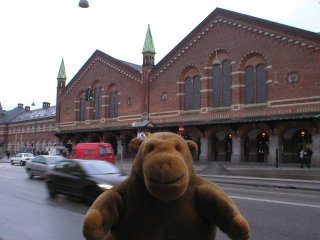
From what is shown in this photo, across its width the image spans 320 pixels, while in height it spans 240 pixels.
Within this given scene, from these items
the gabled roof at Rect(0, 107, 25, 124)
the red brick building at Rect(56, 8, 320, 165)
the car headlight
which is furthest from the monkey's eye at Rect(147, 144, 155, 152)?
the gabled roof at Rect(0, 107, 25, 124)

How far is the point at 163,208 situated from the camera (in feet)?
8.71

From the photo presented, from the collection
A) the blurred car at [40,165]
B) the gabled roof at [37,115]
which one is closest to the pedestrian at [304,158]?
the blurred car at [40,165]

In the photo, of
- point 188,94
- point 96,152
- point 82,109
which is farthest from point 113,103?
point 96,152

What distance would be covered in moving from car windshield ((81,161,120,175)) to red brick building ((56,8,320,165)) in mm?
16379

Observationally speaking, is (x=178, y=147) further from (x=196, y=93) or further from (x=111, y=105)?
(x=111, y=105)

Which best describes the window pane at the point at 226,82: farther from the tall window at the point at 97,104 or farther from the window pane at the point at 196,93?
the tall window at the point at 97,104

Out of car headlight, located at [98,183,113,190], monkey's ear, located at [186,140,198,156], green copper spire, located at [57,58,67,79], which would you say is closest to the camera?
monkey's ear, located at [186,140,198,156]

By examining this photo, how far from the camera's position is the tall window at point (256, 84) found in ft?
113

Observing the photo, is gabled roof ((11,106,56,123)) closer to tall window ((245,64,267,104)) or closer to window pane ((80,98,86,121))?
window pane ((80,98,86,121))

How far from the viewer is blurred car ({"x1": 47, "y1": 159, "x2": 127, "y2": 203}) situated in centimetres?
1160

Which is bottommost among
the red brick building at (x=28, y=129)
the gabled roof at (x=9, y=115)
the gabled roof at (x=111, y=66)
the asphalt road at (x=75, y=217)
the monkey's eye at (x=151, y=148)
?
the asphalt road at (x=75, y=217)

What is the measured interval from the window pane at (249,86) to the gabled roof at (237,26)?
11.9ft

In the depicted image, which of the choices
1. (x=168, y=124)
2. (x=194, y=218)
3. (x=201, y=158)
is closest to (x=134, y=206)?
(x=194, y=218)

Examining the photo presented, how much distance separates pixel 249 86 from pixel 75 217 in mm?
28032
